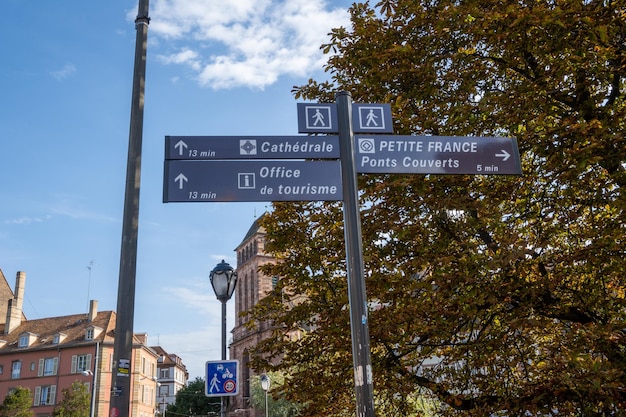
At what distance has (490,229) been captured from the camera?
9.97m

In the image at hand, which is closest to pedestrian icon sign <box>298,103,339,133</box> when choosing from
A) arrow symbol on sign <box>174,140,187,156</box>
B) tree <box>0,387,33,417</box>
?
arrow symbol on sign <box>174,140,187,156</box>

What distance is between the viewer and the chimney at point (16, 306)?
77.7 metres

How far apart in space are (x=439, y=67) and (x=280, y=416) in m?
47.2

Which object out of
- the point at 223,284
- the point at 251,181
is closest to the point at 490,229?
the point at 223,284

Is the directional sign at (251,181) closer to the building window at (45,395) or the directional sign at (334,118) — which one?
the directional sign at (334,118)

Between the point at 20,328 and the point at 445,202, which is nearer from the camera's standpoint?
the point at 445,202

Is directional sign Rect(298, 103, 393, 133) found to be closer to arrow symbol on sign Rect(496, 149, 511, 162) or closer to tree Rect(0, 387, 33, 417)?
arrow symbol on sign Rect(496, 149, 511, 162)

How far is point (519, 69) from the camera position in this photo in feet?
35.4

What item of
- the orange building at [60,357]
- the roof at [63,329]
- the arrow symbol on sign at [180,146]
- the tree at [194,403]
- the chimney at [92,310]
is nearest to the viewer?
the arrow symbol on sign at [180,146]

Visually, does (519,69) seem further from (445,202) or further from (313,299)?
(313,299)

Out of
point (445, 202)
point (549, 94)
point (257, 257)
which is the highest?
point (257, 257)

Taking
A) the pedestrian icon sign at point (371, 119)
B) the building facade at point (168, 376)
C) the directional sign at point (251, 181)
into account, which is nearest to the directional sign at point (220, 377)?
the directional sign at point (251, 181)

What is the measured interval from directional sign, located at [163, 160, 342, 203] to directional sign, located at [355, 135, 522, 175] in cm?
41

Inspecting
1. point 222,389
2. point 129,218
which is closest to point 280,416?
point 222,389
